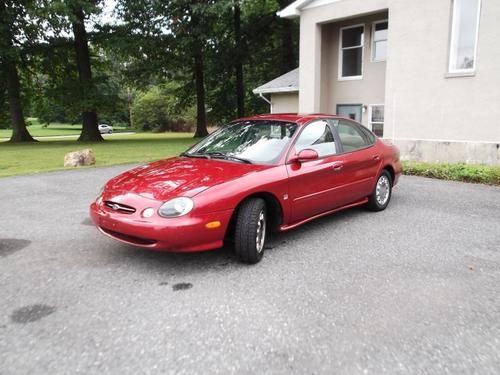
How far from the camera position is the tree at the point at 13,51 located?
22094 millimetres

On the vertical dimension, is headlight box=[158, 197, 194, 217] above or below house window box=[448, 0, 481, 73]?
below

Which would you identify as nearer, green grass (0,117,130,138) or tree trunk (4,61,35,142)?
tree trunk (4,61,35,142)

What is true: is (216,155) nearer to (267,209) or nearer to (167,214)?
(267,209)

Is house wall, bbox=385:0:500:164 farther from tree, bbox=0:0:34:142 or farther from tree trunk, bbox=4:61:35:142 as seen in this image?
tree trunk, bbox=4:61:35:142

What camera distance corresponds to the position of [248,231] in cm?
407

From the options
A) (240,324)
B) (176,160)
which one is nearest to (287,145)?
(176,160)

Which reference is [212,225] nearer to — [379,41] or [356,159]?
[356,159]

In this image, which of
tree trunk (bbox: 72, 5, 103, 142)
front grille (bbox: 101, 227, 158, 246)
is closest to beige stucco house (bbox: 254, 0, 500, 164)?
front grille (bbox: 101, 227, 158, 246)

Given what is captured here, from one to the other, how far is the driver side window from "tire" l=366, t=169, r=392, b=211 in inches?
47.5

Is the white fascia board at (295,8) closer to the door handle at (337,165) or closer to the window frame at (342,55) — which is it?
the window frame at (342,55)

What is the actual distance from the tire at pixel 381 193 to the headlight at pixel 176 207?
10.8 ft

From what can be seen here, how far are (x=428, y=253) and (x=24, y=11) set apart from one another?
985 inches

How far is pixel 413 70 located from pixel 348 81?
3.39 metres

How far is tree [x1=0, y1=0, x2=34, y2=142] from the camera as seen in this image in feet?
72.5
